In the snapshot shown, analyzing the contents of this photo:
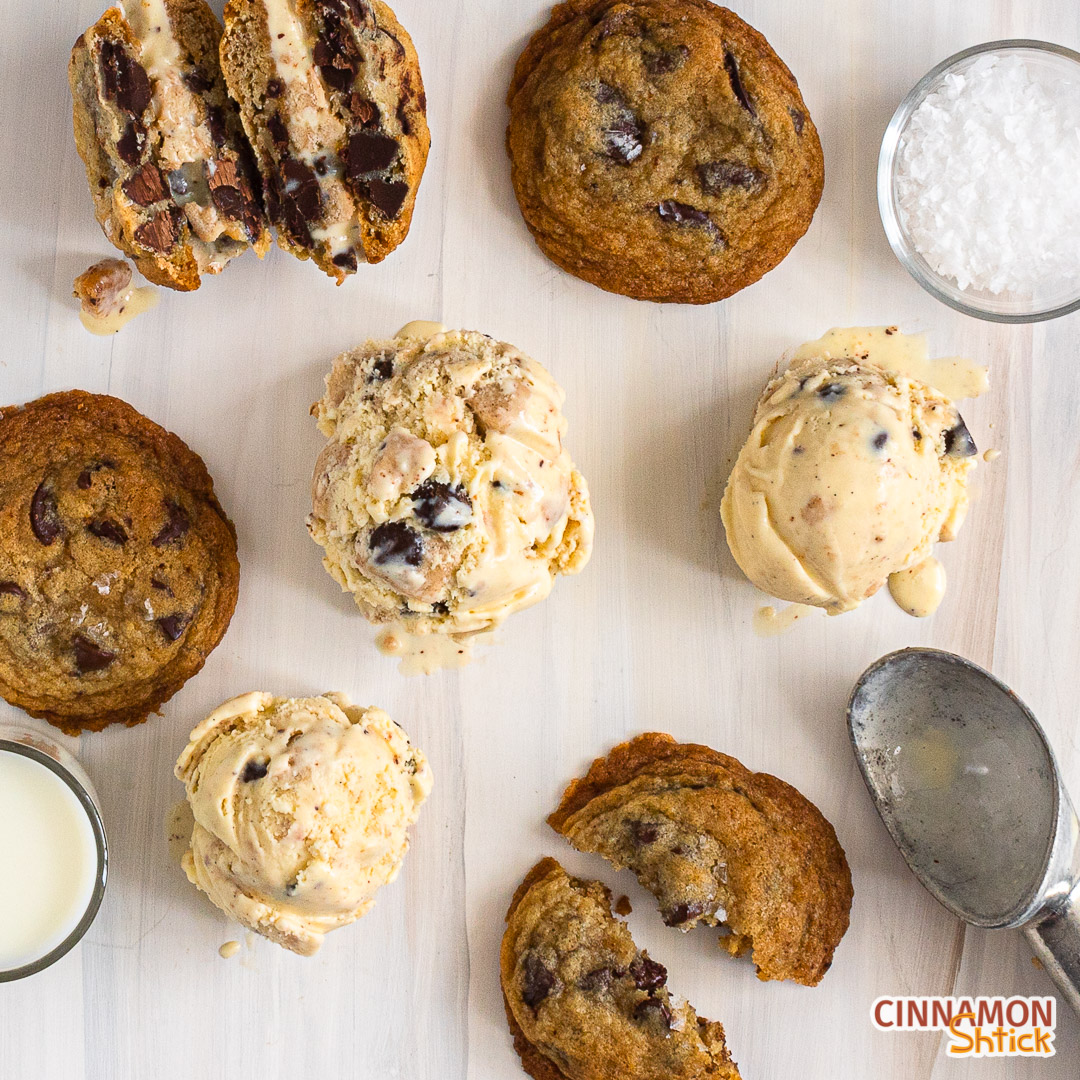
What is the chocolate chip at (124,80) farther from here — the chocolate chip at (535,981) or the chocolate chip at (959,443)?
the chocolate chip at (535,981)

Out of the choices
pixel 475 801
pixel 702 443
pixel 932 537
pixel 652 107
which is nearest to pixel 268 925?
pixel 475 801

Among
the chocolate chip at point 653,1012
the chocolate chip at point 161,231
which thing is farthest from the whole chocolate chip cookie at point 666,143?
the chocolate chip at point 653,1012

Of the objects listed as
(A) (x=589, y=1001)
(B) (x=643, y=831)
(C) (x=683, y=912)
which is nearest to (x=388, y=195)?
(B) (x=643, y=831)

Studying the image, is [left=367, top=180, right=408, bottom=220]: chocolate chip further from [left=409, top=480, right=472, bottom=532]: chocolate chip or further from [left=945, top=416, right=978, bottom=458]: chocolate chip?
[left=945, top=416, right=978, bottom=458]: chocolate chip

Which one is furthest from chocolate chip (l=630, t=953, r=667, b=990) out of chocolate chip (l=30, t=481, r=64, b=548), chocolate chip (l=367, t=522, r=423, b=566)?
chocolate chip (l=30, t=481, r=64, b=548)

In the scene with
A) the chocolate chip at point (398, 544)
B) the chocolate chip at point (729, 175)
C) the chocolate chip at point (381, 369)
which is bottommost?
the chocolate chip at point (398, 544)

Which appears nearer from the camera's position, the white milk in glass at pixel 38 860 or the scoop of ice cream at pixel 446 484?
the scoop of ice cream at pixel 446 484

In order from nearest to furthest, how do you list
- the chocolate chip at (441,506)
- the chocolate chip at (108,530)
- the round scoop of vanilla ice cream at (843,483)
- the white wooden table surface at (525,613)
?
1. the chocolate chip at (441,506)
2. the round scoop of vanilla ice cream at (843,483)
3. the chocolate chip at (108,530)
4. the white wooden table surface at (525,613)

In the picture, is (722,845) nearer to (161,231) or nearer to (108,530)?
(108,530)
